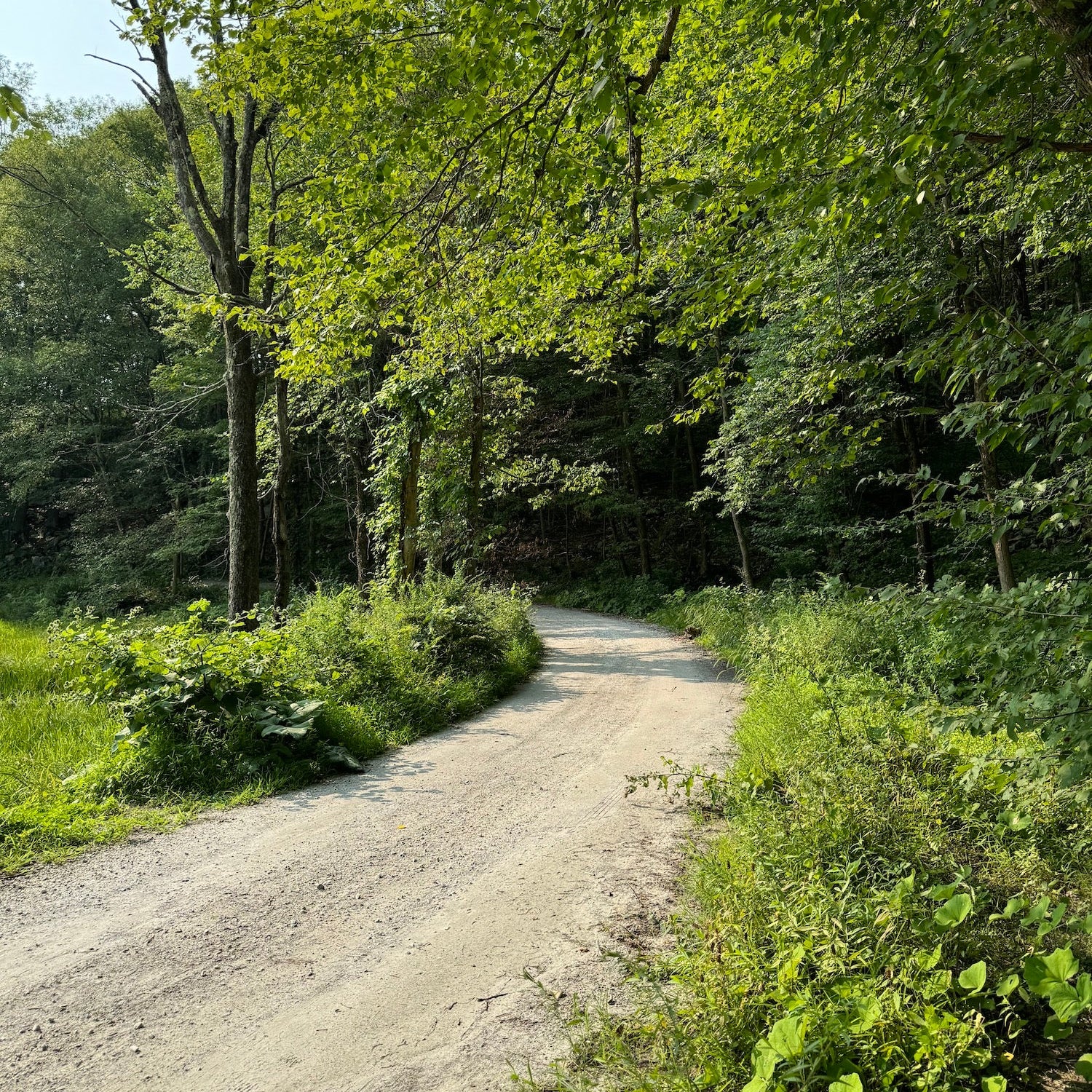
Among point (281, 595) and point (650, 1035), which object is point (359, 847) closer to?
point (650, 1035)

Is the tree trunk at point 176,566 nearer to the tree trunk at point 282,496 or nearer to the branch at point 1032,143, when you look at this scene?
the tree trunk at point 282,496

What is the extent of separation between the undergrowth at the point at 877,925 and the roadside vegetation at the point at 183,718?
3282 mm

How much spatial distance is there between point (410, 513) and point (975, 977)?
11.6m

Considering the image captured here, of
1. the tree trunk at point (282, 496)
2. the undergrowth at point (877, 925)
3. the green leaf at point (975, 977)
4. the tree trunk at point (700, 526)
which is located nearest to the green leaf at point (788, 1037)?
the undergrowth at point (877, 925)

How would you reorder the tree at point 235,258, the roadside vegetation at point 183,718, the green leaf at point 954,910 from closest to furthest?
1. the green leaf at point 954,910
2. the roadside vegetation at point 183,718
3. the tree at point 235,258

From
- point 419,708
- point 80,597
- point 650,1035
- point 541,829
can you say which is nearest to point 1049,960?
point 650,1035

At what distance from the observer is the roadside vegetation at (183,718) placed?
5059mm

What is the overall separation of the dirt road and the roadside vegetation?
1.33 ft

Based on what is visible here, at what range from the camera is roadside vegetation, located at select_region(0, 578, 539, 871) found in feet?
16.6

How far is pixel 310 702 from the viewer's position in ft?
21.2

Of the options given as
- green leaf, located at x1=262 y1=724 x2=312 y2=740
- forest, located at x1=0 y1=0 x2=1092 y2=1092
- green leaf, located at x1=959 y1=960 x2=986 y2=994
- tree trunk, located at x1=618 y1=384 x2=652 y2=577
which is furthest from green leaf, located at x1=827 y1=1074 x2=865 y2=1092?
tree trunk, located at x1=618 y1=384 x2=652 y2=577

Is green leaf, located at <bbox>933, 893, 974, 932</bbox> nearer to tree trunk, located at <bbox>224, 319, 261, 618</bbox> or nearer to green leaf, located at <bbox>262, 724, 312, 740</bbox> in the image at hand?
green leaf, located at <bbox>262, 724, 312, 740</bbox>

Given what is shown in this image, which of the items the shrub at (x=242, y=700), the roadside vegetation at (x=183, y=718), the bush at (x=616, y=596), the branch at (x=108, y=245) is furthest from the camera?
the bush at (x=616, y=596)

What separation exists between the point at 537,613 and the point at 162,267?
13.2 metres
